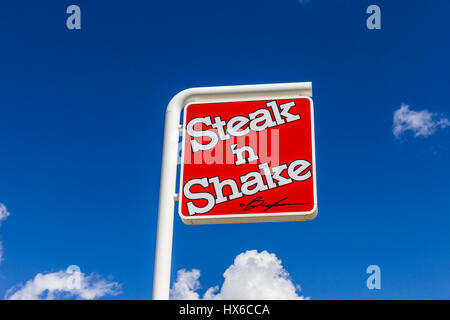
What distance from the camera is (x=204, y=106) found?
618 centimetres

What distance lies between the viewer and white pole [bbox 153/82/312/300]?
5199mm

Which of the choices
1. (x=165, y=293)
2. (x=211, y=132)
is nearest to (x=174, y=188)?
(x=211, y=132)

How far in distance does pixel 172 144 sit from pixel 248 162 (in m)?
1.01

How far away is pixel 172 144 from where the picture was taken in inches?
231

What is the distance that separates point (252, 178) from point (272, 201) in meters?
0.39
